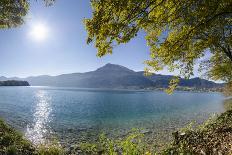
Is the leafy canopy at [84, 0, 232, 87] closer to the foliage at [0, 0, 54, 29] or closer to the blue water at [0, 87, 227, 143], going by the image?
the foliage at [0, 0, 54, 29]

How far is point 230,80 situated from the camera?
33812 mm

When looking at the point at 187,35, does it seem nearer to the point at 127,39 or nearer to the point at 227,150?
the point at 127,39

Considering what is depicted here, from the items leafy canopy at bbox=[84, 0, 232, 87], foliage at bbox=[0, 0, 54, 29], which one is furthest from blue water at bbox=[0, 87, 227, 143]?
leafy canopy at bbox=[84, 0, 232, 87]

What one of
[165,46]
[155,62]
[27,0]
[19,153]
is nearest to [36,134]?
[19,153]

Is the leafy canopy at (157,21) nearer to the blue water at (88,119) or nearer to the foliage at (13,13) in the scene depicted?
the foliage at (13,13)

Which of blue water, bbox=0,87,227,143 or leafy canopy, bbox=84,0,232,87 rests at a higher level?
leafy canopy, bbox=84,0,232,87

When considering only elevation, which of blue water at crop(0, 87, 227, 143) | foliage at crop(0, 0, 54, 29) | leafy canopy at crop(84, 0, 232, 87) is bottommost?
blue water at crop(0, 87, 227, 143)

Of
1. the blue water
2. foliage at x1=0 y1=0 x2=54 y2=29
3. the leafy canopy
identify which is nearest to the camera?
the leafy canopy

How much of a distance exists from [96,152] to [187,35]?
12787 millimetres

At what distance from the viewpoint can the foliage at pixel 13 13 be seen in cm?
1822

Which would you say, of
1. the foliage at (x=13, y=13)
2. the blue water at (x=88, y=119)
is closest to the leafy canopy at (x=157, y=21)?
the foliage at (x=13, y=13)

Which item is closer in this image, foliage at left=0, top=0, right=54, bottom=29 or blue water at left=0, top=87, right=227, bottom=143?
foliage at left=0, top=0, right=54, bottom=29

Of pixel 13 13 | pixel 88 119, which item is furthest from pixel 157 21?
pixel 88 119

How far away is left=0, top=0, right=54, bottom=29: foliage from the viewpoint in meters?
18.2
